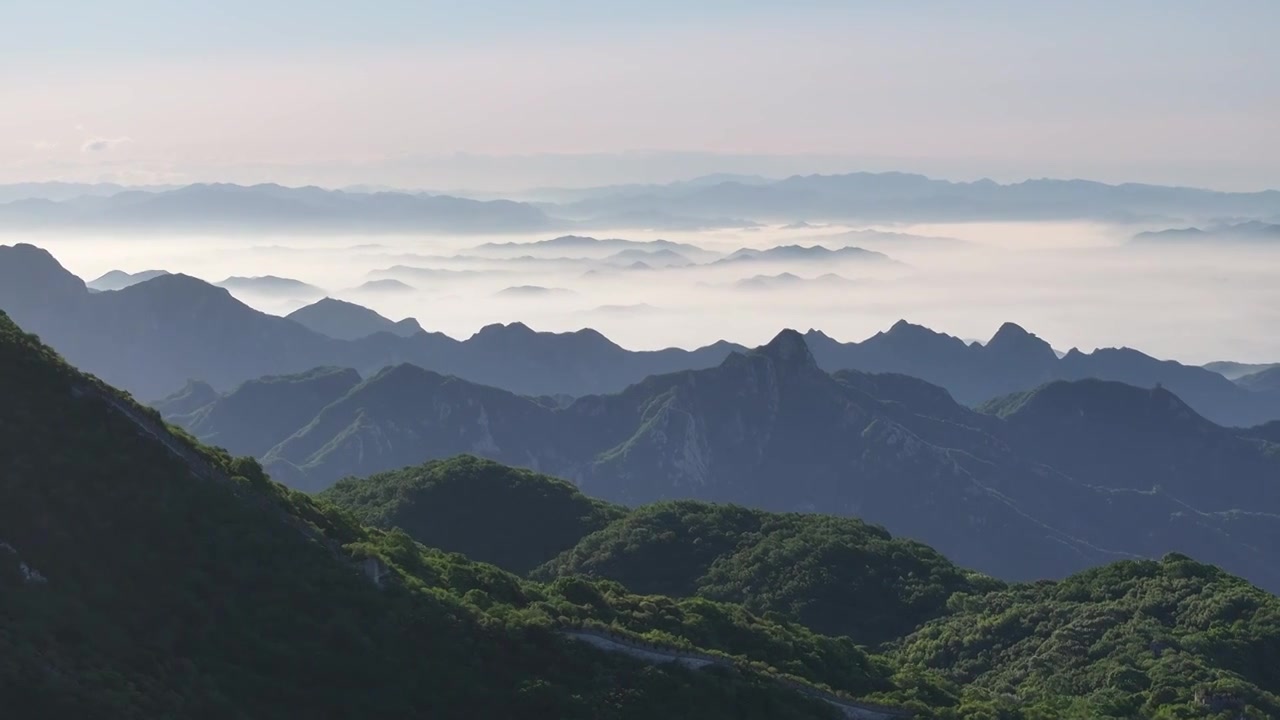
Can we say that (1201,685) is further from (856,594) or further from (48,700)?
(48,700)

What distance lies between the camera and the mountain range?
2336 inches

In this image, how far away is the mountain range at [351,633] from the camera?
5934 centimetres

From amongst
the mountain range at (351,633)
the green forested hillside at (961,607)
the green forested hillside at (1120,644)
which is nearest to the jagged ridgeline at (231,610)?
the mountain range at (351,633)

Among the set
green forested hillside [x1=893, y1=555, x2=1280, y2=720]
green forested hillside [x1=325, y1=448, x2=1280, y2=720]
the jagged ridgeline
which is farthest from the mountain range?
green forested hillside [x1=325, y1=448, x2=1280, y2=720]

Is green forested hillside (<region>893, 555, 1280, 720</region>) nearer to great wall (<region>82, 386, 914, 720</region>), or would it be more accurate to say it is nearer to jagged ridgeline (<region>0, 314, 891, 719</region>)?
great wall (<region>82, 386, 914, 720</region>)

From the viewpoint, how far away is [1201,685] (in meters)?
81.1

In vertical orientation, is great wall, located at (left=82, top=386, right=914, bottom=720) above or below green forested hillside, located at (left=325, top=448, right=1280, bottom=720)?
above

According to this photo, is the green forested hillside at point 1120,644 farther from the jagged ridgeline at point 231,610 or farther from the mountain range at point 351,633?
the jagged ridgeline at point 231,610

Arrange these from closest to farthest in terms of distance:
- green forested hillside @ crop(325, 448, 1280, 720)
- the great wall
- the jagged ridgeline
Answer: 1. the jagged ridgeline
2. the great wall
3. green forested hillside @ crop(325, 448, 1280, 720)

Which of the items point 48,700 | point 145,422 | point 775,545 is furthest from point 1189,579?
point 48,700

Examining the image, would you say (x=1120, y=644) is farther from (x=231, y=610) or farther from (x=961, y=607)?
(x=231, y=610)

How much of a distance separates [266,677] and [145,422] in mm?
15499

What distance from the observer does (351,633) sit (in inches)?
2515

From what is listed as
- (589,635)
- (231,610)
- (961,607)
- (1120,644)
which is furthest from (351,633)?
(961,607)
